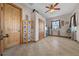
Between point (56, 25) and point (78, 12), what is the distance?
5.96 m

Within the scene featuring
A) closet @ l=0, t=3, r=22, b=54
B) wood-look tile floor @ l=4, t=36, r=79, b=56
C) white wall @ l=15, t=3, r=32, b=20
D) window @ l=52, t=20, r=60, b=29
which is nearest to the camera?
wood-look tile floor @ l=4, t=36, r=79, b=56

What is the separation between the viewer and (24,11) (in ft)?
21.5

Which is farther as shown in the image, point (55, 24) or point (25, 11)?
point (55, 24)

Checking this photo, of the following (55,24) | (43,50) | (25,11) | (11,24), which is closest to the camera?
(43,50)

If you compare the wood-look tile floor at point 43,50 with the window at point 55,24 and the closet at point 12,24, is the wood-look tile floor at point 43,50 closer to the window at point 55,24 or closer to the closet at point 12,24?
the closet at point 12,24

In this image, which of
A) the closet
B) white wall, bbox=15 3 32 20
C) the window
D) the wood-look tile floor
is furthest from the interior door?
the window

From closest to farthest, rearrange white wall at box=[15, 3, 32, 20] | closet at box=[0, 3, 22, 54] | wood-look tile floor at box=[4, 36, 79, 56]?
1. wood-look tile floor at box=[4, 36, 79, 56]
2. closet at box=[0, 3, 22, 54]
3. white wall at box=[15, 3, 32, 20]

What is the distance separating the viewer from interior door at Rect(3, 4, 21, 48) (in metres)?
4.66

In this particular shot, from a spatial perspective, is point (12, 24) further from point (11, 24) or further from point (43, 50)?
point (43, 50)

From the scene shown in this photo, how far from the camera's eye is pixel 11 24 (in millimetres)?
5094

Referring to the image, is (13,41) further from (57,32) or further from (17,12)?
(57,32)

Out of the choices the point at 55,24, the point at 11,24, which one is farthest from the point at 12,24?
the point at 55,24

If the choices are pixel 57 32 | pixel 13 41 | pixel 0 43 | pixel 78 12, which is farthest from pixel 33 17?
pixel 57 32

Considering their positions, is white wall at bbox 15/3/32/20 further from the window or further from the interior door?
the window
